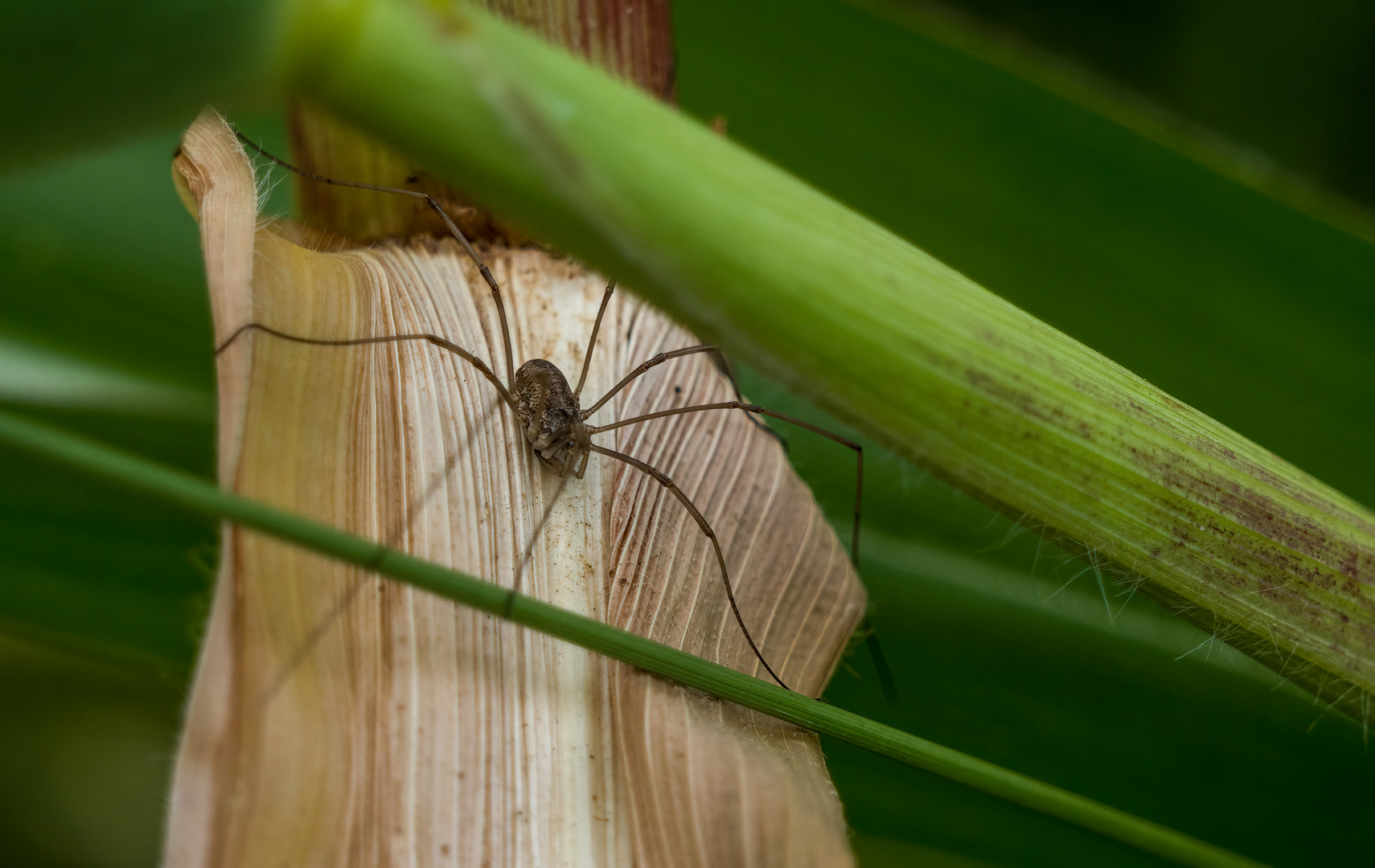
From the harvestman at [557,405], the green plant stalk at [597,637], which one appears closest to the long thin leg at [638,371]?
the harvestman at [557,405]

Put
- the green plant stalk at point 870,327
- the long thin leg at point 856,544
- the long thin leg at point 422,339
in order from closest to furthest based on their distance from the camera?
1. the green plant stalk at point 870,327
2. the long thin leg at point 422,339
3. the long thin leg at point 856,544

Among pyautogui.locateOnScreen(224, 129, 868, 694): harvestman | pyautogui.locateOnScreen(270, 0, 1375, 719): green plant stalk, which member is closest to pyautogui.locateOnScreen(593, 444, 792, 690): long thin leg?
pyautogui.locateOnScreen(224, 129, 868, 694): harvestman

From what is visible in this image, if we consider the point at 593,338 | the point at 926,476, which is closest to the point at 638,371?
the point at 593,338

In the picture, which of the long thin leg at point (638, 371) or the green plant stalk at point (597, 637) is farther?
the long thin leg at point (638, 371)

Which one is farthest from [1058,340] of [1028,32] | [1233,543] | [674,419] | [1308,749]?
[1028,32]

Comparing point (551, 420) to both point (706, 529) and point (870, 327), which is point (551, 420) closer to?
point (706, 529)

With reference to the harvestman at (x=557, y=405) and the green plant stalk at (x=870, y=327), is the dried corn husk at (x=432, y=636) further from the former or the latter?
the green plant stalk at (x=870, y=327)
